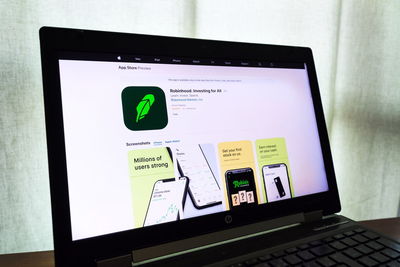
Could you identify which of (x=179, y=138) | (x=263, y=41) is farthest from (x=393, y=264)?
(x=263, y=41)

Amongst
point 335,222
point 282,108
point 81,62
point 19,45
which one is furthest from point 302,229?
point 19,45

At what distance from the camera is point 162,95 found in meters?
0.51

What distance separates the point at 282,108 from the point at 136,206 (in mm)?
333

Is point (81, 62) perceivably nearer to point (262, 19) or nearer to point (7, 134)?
point (7, 134)

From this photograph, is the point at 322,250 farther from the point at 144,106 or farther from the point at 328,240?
the point at 144,106

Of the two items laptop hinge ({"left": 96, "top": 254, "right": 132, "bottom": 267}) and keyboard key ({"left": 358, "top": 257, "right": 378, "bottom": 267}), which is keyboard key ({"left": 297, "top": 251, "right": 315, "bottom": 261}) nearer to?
keyboard key ({"left": 358, "top": 257, "right": 378, "bottom": 267})

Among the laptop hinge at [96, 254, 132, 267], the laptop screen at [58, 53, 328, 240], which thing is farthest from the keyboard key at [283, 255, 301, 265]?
the laptop hinge at [96, 254, 132, 267]

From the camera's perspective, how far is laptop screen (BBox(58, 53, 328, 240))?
17.4 inches

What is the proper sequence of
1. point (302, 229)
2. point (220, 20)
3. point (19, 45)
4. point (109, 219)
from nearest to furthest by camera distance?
1. point (109, 219)
2. point (302, 229)
3. point (19, 45)
4. point (220, 20)

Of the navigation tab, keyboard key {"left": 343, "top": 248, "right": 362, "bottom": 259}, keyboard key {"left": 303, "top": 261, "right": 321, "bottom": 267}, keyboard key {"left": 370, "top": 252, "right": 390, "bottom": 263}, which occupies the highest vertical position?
the navigation tab

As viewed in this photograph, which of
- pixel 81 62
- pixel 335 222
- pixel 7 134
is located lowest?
pixel 335 222

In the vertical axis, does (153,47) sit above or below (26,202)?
above

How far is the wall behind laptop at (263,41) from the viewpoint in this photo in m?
0.70

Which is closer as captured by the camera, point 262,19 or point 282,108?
point 282,108
